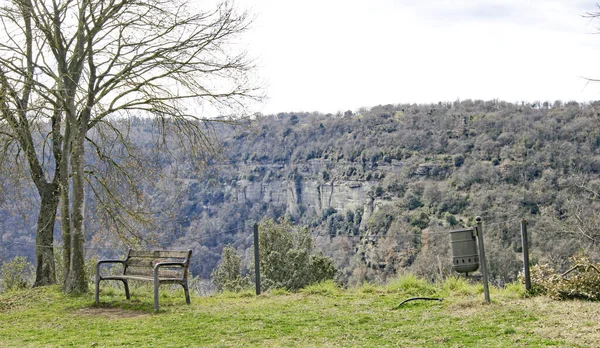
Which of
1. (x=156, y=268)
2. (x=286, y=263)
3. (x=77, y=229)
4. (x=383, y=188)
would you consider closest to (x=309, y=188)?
(x=383, y=188)

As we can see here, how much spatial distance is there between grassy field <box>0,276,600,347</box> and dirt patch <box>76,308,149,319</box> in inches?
0.7

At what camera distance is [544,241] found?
95.0ft

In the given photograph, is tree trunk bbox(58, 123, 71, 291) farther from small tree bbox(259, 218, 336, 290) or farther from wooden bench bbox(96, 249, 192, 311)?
small tree bbox(259, 218, 336, 290)

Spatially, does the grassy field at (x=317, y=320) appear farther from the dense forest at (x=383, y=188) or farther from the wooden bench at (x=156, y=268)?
the dense forest at (x=383, y=188)

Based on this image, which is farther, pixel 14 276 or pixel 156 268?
pixel 14 276

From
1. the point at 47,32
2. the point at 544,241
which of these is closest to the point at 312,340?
the point at 47,32

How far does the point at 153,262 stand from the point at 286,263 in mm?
8903

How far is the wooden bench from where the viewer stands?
8.12 meters

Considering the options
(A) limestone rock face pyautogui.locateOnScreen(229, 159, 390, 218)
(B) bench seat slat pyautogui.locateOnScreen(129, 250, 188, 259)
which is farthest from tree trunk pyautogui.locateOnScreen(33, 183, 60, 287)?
(A) limestone rock face pyautogui.locateOnScreen(229, 159, 390, 218)

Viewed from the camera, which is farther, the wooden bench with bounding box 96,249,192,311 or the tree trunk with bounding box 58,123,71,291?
the tree trunk with bounding box 58,123,71,291

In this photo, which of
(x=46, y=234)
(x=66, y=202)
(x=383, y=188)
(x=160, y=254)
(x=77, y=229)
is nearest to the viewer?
(x=160, y=254)

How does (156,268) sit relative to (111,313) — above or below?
above

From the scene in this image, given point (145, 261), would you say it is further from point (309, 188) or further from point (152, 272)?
point (309, 188)

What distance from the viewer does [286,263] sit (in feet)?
56.9
